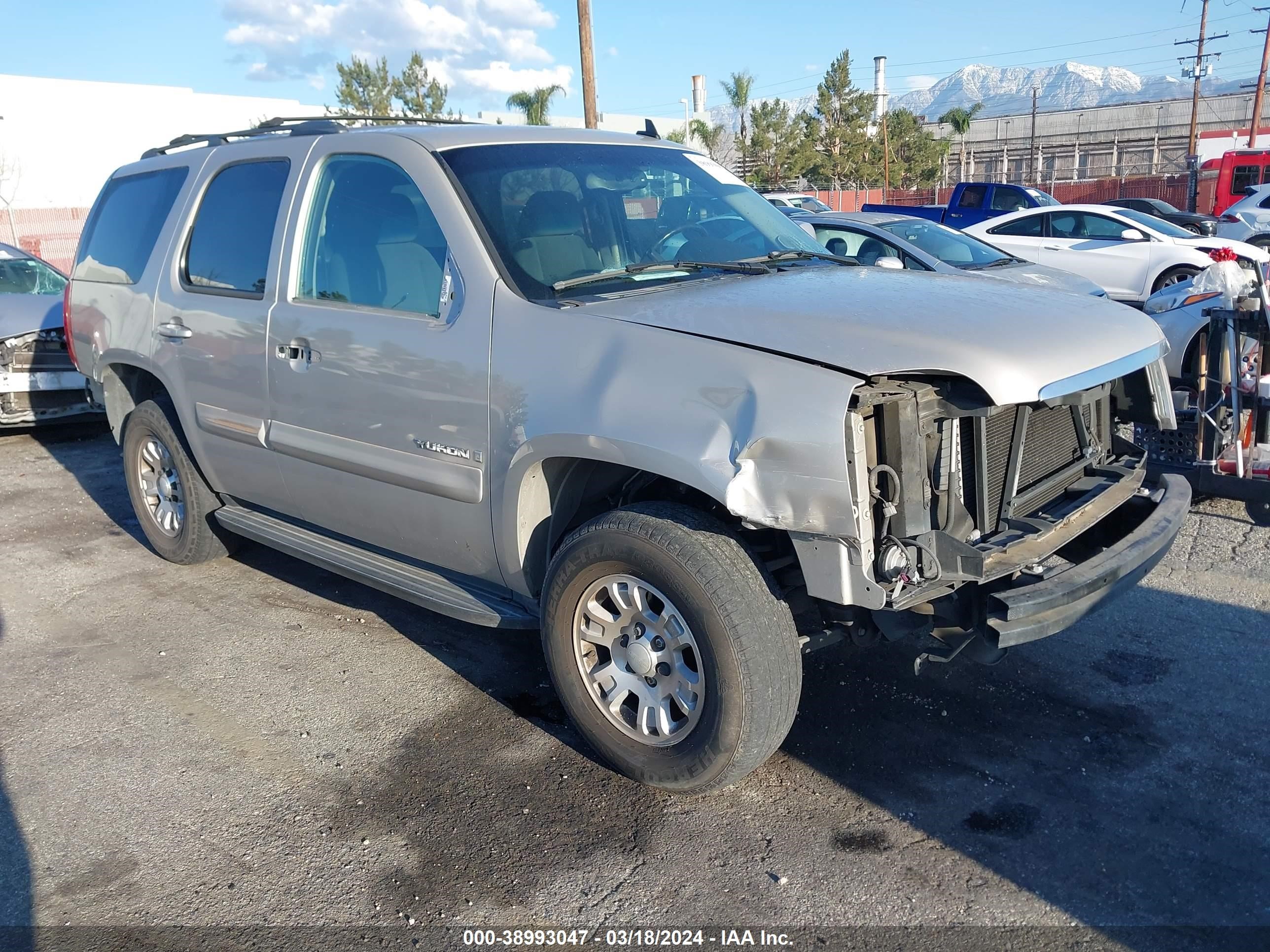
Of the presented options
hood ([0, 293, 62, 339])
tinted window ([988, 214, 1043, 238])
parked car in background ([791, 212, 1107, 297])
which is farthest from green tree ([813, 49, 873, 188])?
hood ([0, 293, 62, 339])

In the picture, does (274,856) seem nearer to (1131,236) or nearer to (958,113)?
(1131,236)

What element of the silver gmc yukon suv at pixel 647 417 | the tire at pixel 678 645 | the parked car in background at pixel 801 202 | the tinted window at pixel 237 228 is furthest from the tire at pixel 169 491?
the parked car in background at pixel 801 202

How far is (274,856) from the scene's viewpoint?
10.4 ft

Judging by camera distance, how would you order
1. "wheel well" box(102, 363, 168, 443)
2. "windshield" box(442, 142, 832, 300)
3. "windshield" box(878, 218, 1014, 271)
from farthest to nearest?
"windshield" box(878, 218, 1014, 271) → "wheel well" box(102, 363, 168, 443) → "windshield" box(442, 142, 832, 300)

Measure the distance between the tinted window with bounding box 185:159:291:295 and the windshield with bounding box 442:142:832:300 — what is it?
1.07m

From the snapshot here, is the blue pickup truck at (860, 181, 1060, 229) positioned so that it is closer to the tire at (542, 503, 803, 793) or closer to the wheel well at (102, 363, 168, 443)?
the wheel well at (102, 363, 168, 443)

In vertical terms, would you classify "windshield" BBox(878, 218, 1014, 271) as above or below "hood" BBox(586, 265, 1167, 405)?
below

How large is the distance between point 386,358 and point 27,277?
7.74 meters

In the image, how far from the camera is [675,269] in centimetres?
382

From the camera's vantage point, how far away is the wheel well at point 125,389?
5.64 m

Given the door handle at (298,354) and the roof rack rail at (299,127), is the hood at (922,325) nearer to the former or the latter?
the door handle at (298,354)

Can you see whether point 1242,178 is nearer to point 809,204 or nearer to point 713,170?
point 809,204

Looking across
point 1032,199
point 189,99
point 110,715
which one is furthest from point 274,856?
point 189,99

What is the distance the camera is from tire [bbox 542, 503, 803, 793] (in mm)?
3027
